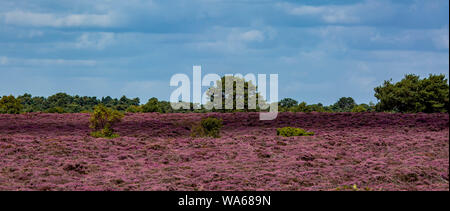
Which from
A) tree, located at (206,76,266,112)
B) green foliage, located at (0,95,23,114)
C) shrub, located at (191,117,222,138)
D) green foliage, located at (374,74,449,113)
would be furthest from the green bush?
green foliage, located at (0,95,23,114)

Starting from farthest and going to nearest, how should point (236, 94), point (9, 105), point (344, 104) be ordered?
point (344, 104) < point (236, 94) < point (9, 105)

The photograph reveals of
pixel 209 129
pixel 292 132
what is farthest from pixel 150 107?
pixel 292 132

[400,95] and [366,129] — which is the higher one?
[400,95]

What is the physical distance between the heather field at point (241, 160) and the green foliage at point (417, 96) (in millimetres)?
A: 4281

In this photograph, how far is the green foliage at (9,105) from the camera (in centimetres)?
5475

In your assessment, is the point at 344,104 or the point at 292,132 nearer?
the point at 292,132

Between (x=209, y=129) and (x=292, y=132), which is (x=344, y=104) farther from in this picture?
(x=209, y=129)

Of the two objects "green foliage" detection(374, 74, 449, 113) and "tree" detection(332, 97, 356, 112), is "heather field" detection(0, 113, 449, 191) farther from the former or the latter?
"tree" detection(332, 97, 356, 112)

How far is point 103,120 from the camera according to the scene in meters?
34.9

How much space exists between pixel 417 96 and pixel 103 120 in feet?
89.8
